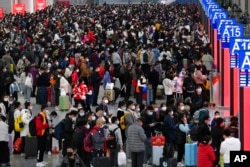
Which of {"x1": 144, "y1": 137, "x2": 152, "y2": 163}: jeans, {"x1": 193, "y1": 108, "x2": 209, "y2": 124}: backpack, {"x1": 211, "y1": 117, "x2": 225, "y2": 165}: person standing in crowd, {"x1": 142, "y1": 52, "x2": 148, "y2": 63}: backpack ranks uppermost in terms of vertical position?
{"x1": 142, "y1": 52, "x2": 148, "y2": 63}: backpack

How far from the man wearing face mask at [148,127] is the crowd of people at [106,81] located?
18 millimetres

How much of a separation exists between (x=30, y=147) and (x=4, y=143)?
996 millimetres

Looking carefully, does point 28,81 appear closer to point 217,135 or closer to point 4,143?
point 4,143

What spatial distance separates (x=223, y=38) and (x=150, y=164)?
5451 millimetres

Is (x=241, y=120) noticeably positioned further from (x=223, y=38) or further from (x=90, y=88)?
(x=90, y=88)

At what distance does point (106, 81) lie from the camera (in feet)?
82.1

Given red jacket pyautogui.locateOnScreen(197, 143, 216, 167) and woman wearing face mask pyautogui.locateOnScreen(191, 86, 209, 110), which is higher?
woman wearing face mask pyautogui.locateOnScreen(191, 86, 209, 110)

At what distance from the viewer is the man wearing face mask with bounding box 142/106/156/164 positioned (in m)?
16.9

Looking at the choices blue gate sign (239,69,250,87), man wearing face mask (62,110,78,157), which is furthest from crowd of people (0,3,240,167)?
blue gate sign (239,69,250,87)

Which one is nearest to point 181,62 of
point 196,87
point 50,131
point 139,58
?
point 139,58

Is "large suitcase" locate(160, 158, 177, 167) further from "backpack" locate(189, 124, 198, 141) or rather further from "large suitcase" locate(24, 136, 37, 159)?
"large suitcase" locate(24, 136, 37, 159)

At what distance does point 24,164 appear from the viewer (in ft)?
57.8

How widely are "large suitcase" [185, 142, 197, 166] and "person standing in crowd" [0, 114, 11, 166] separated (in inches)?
134

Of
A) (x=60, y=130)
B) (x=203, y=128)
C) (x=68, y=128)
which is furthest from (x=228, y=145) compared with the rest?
(x=60, y=130)
